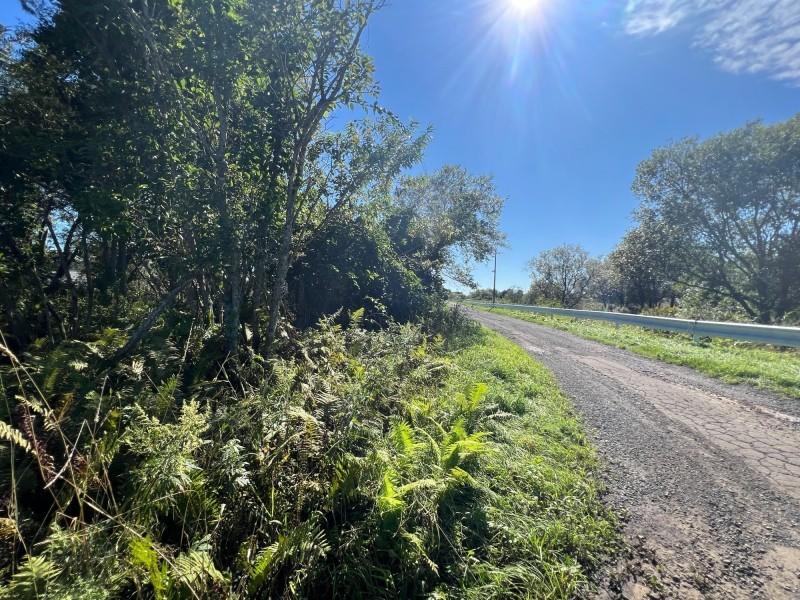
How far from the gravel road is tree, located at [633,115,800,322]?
1744 centimetres

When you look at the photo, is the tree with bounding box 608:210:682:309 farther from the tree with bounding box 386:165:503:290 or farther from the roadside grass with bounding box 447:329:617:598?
the roadside grass with bounding box 447:329:617:598

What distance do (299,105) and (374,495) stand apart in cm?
475

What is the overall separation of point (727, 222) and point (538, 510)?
Result: 2329 centimetres

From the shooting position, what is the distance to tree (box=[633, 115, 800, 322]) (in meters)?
15.8

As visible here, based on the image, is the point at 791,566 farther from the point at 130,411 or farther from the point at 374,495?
the point at 130,411

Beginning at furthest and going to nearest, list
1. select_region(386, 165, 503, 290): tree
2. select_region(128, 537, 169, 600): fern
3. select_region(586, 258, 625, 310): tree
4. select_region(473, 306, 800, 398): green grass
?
select_region(586, 258, 625, 310): tree, select_region(386, 165, 503, 290): tree, select_region(473, 306, 800, 398): green grass, select_region(128, 537, 169, 600): fern

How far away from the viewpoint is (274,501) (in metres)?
2.25

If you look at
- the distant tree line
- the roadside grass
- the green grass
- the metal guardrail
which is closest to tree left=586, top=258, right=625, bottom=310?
the distant tree line

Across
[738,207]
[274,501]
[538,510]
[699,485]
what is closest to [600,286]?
[738,207]

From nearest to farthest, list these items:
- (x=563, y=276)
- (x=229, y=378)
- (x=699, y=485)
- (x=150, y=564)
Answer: (x=150, y=564) < (x=699, y=485) < (x=229, y=378) < (x=563, y=276)

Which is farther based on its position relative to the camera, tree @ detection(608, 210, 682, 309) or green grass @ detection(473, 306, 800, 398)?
tree @ detection(608, 210, 682, 309)

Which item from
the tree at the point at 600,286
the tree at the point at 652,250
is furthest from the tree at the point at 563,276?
the tree at the point at 652,250

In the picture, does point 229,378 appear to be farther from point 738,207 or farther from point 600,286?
point 600,286

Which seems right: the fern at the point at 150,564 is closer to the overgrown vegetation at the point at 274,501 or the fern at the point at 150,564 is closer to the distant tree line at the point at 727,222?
the overgrown vegetation at the point at 274,501
